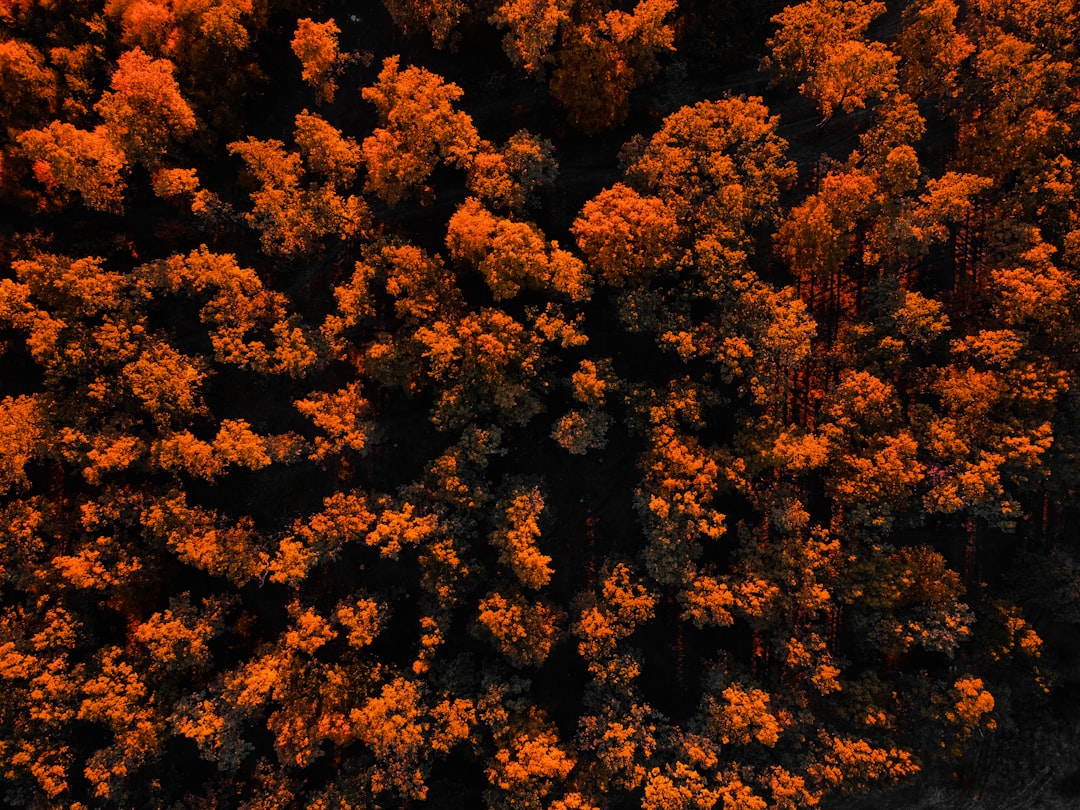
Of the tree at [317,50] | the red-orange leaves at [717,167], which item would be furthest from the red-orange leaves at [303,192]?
the red-orange leaves at [717,167]

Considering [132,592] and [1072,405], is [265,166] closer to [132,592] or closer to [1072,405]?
[132,592]

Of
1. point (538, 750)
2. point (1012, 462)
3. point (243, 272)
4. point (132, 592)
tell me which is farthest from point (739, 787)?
point (243, 272)

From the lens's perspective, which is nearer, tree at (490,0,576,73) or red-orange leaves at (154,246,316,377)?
tree at (490,0,576,73)

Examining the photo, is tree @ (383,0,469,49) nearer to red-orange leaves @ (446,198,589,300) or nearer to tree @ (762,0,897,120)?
red-orange leaves @ (446,198,589,300)

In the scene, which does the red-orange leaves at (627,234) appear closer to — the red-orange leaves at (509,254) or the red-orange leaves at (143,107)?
the red-orange leaves at (509,254)

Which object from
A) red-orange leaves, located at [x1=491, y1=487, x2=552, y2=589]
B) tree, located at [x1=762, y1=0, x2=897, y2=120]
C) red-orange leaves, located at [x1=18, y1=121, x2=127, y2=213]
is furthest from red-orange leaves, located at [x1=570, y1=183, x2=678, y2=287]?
red-orange leaves, located at [x1=18, y1=121, x2=127, y2=213]

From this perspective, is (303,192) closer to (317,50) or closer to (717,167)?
(317,50)

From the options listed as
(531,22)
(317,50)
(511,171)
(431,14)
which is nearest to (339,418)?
(511,171)

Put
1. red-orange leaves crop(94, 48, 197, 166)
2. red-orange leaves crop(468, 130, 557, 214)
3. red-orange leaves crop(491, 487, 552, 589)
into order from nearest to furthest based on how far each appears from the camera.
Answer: red-orange leaves crop(94, 48, 197, 166) < red-orange leaves crop(491, 487, 552, 589) < red-orange leaves crop(468, 130, 557, 214)
